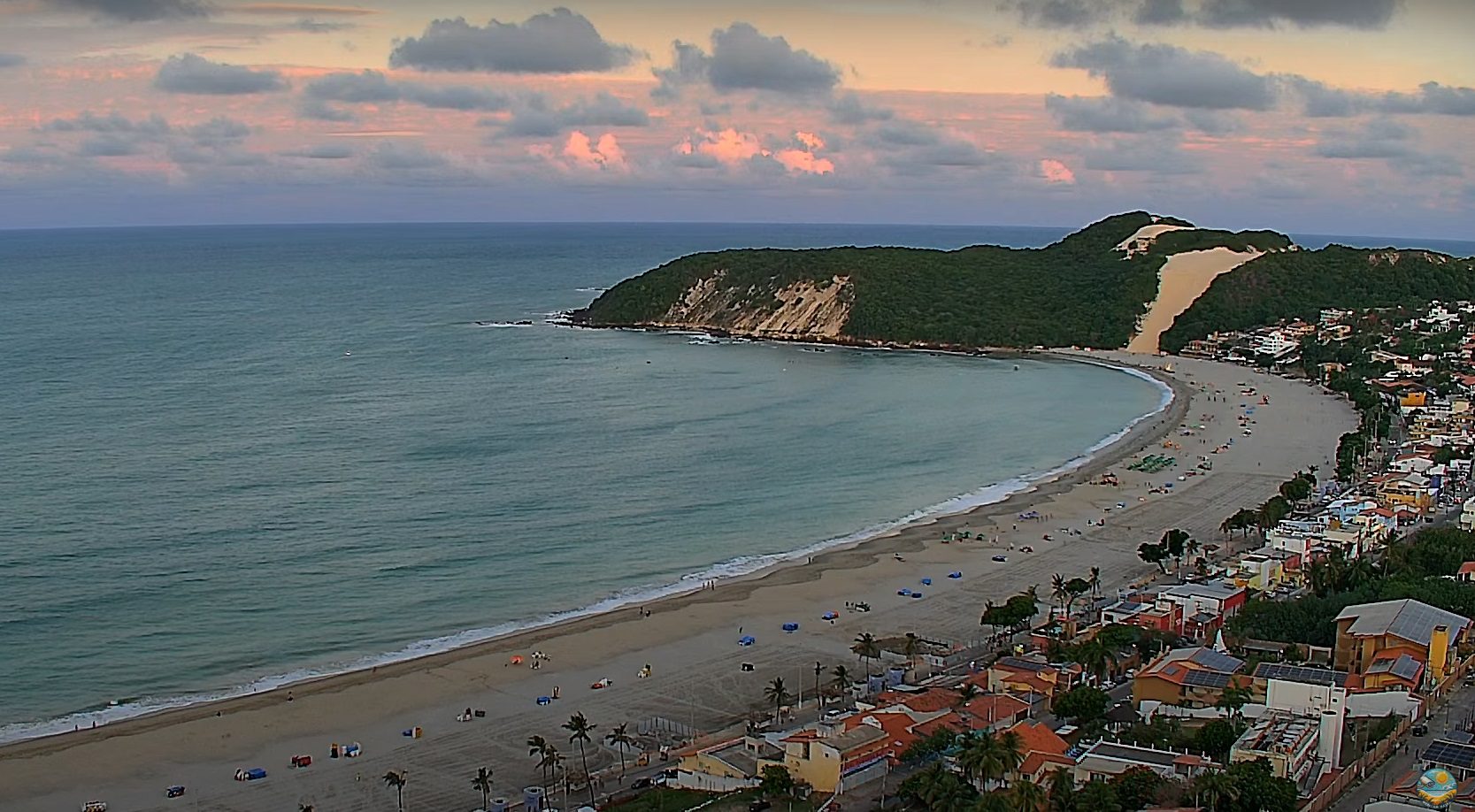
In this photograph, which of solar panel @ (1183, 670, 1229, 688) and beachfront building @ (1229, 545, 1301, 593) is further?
beachfront building @ (1229, 545, 1301, 593)

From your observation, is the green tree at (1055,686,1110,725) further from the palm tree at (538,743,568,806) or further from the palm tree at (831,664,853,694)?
the palm tree at (538,743,568,806)

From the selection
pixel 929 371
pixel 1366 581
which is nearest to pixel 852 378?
pixel 929 371

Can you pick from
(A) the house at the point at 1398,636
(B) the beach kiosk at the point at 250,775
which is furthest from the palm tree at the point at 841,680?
(B) the beach kiosk at the point at 250,775

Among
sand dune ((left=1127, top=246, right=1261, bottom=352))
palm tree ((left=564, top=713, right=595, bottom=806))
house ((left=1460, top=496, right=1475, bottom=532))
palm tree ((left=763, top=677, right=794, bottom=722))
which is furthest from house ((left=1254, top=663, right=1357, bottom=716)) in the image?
sand dune ((left=1127, top=246, right=1261, bottom=352))

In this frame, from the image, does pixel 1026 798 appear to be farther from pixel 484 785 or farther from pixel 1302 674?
pixel 484 785

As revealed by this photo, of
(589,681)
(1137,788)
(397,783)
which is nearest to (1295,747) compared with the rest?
(1137,788)

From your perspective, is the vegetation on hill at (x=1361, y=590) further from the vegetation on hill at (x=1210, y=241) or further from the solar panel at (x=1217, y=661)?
the vegetation on hill at (x=1210, y=241)
